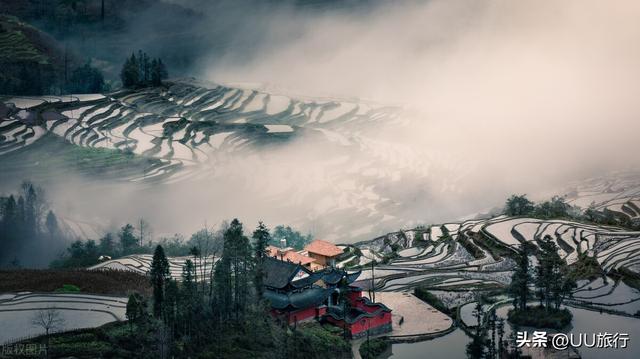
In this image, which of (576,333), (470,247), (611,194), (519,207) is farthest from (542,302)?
(611,194)

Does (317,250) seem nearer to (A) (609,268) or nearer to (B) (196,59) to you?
(A) (609,268)

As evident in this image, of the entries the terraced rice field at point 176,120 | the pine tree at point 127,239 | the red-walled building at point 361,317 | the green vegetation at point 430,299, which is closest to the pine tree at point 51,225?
the pine tree at point 127,239

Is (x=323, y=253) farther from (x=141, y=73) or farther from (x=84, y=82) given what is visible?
(x=84, y=82)

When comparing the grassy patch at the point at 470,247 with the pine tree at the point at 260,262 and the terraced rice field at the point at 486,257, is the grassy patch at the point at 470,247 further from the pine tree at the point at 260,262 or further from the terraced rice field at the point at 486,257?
the pine tree at the point at 260,262

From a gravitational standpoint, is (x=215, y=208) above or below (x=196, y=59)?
below

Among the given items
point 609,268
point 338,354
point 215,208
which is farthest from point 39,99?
point 609,268
